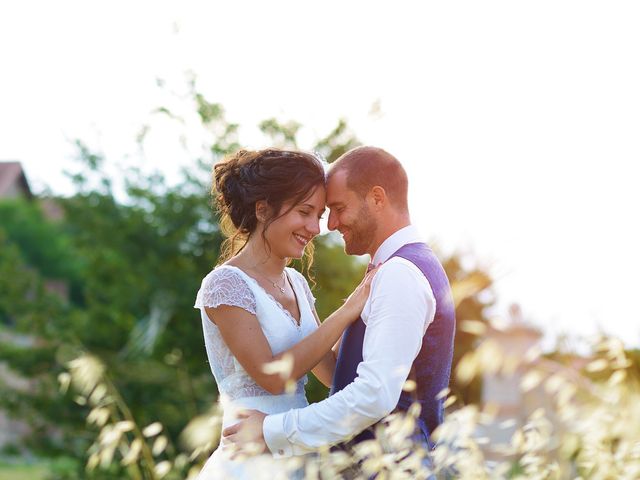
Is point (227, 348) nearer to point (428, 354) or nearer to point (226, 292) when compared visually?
point (226, 292)

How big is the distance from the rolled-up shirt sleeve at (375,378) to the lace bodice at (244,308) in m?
0.40

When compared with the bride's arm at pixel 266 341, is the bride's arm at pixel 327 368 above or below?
below

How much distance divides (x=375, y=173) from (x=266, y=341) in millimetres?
660

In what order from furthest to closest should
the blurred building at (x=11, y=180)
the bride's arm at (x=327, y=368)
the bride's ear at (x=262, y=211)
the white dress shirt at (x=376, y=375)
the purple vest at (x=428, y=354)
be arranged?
the blurred building at (x=11, y=180) → the bride's arm at (x=327, y=368) → the bride's ear at (x=262, y=211) → the purple vest at (x=428, y=354) → the white dress shirt at (x=376, y=375)

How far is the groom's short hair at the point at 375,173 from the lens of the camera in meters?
3.75

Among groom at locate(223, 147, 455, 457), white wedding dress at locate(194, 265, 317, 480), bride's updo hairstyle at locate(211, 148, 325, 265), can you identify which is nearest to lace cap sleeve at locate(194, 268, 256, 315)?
white wedding dress at locate(194, 265, 317, 480)

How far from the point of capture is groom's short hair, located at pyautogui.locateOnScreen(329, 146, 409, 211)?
12.3ft

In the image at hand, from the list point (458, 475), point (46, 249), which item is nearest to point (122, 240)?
point (458, 475)

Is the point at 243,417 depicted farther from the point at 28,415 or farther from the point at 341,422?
the point at 28,415

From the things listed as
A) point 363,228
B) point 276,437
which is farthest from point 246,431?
point 363,228

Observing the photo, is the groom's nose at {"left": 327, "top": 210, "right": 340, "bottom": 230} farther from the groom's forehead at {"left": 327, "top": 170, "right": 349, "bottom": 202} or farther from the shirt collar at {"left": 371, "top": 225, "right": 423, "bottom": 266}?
the shirt collar at {"left": 371, "top": 225, "right": 423, "bottom": 266}

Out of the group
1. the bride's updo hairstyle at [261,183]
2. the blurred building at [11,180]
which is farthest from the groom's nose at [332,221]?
the blurred building at [11,180]

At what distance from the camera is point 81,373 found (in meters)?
3.04

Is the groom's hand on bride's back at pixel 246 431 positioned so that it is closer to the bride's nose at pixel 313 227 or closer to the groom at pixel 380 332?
the groom at pixel 380 332
